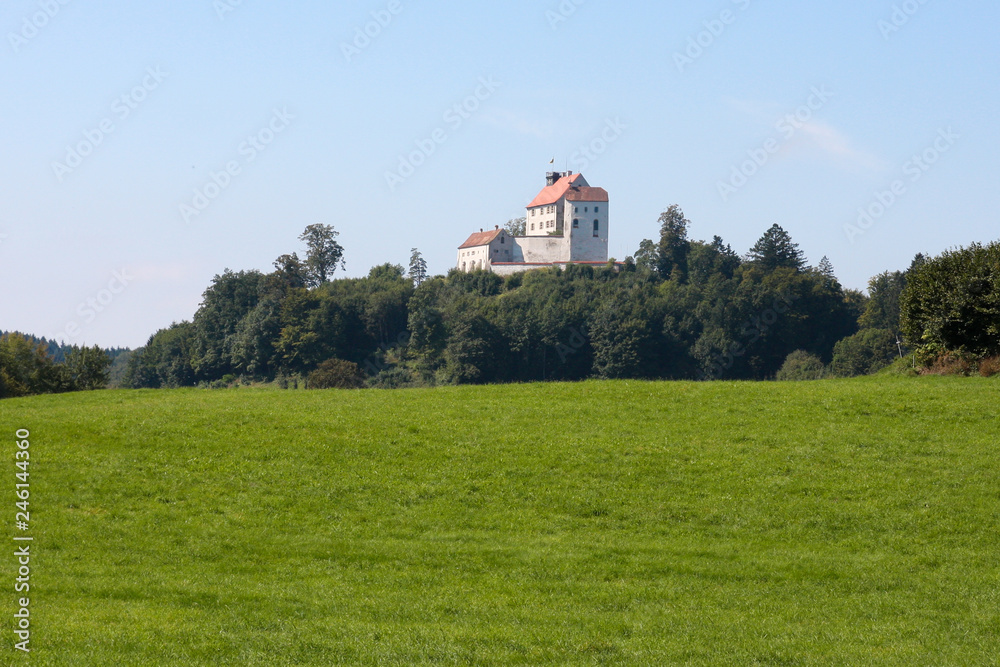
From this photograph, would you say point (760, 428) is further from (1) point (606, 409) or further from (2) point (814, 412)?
(1) point (606, 409)

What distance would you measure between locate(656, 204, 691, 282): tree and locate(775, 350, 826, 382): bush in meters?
36.0

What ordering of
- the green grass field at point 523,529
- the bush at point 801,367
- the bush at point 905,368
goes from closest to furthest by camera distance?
the green grass field at point 523,529 → the bush at point 905,368 → the bush at point 801,367

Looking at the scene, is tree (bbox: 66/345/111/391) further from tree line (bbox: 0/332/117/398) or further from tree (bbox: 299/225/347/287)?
tree (bbox: 299/225/347/287)

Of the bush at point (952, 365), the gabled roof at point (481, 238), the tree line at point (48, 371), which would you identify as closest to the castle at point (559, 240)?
the gabled roof at point (481, 238)

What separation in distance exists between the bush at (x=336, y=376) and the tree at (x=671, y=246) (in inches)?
2494

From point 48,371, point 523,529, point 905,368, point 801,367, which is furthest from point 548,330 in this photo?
point 523,529

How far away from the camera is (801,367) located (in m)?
120

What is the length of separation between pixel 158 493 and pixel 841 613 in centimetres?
1588

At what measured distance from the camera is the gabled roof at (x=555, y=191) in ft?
567

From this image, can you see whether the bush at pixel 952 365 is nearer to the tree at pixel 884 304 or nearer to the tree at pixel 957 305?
the tree at pixel 957 305

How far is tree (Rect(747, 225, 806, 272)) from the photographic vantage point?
152 m

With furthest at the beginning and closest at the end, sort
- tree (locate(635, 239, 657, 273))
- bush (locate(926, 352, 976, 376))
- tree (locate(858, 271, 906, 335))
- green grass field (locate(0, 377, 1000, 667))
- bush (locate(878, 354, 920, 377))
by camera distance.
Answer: tree (locate(635, 239, 657, 273)) → tree (locate(858, 271, 906, 335)) → bush (locate(878, 354, 920, 377)) → bush (locate(926, 352, 976, 376)) → green grass field (locate(0, 377, 1000, 667))

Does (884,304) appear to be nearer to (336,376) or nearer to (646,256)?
(646,256)

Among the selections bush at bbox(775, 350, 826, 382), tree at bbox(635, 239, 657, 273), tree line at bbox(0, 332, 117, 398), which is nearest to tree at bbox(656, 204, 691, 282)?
tree at bbox(635, 239, 657, 273)
